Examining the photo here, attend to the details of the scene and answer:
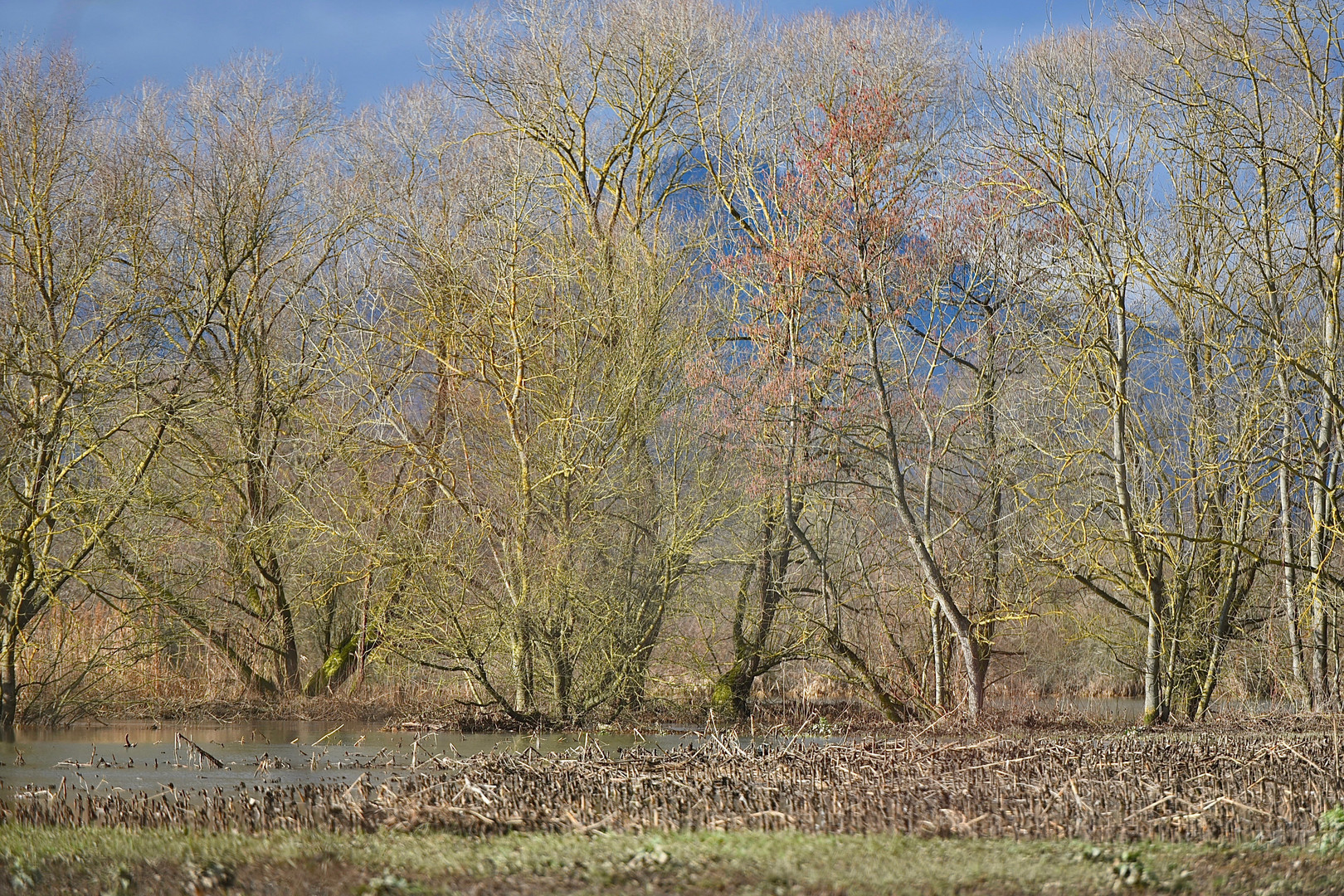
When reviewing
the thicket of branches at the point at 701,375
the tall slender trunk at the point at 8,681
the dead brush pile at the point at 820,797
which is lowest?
the dead brush pile at the point at 820,797

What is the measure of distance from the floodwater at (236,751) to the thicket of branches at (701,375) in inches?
50.4

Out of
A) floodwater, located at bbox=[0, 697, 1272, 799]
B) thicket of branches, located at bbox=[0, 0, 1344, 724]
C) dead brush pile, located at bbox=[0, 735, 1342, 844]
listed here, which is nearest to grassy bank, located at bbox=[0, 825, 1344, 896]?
dead brush pile, located at bbox=[0, 735, 1342, 844]

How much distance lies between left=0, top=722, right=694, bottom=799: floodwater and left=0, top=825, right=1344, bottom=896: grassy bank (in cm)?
342

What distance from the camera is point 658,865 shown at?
593cm

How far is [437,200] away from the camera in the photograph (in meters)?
23.5

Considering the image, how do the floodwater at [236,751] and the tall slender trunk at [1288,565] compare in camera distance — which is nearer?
the floodwater at [236,751]

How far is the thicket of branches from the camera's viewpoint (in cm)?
1648

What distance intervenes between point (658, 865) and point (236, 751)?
10.3 meters

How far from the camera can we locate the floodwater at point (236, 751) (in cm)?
1127

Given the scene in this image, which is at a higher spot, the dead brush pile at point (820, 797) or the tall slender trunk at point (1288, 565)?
the tall slender trunk at point (1288, 565)

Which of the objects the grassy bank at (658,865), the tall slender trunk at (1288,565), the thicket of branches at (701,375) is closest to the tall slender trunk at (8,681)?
the thicket of branches at (701,375)

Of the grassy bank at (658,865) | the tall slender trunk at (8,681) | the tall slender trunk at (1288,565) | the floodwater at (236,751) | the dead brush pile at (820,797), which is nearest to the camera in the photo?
the grassy bank at (658,865)

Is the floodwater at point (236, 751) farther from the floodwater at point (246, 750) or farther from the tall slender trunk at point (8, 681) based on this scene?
the tall slender trunk at point (8, 681)

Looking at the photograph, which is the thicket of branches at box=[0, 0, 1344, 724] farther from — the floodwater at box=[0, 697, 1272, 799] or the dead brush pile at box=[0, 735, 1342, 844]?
the dead brush pile at box=[0, 735, 1342, 844]
